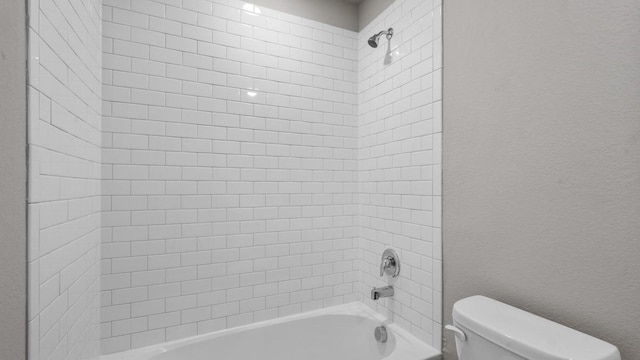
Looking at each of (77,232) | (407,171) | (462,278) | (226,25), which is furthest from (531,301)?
(226,25)

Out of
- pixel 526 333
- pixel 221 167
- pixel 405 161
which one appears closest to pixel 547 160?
pixel 526 333

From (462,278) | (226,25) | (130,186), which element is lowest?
(462,278)

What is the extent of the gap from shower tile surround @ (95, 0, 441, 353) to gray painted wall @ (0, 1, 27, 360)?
828mm

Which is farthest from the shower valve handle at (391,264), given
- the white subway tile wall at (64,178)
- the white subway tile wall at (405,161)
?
the white subway tile wall at (64,178)

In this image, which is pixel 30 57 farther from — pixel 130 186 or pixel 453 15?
pixel 453 15

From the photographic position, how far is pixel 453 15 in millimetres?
1414

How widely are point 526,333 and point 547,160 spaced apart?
576 mm

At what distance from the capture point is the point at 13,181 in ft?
2.42

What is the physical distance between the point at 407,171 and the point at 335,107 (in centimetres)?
72

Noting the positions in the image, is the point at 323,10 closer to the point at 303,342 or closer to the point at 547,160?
the point at 547,160

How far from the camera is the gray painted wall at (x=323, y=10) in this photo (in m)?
1.94

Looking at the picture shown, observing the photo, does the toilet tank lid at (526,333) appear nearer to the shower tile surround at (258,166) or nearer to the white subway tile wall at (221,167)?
the shower tile surround at (258,166)

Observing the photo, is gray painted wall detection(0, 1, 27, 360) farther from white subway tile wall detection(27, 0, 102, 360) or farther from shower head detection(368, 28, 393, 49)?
shower head detection(368, 28, 393, 49)

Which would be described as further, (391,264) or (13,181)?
(391,264)
